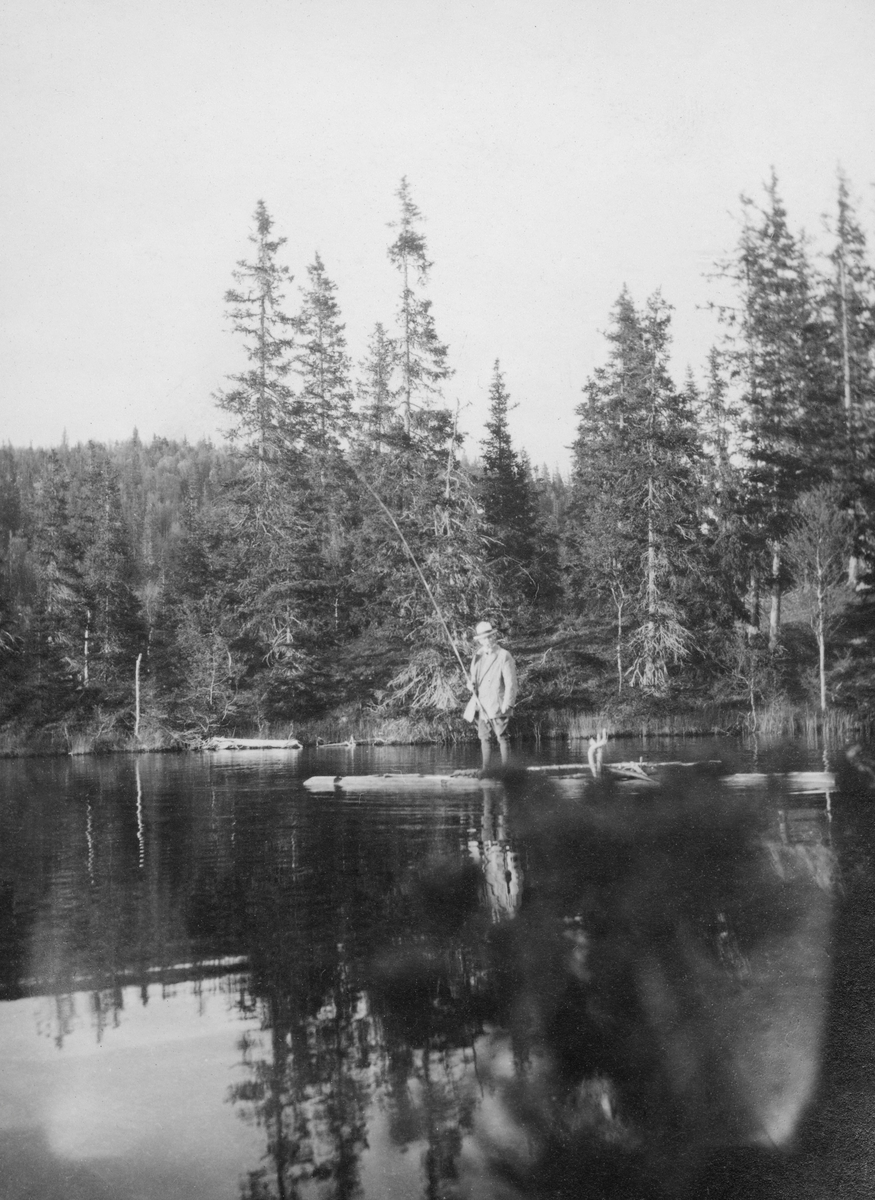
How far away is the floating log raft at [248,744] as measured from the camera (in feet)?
102

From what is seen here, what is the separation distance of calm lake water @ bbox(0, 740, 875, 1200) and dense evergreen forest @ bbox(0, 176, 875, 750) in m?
24.7

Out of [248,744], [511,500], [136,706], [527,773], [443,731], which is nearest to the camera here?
[527,773]

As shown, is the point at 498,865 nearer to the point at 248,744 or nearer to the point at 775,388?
the point at 248,744

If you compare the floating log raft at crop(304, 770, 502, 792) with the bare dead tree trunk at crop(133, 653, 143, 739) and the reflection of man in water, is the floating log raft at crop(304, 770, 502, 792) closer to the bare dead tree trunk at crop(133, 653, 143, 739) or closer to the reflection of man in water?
the reflection of man in water

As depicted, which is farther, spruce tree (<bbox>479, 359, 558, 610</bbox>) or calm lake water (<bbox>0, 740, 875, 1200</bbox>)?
spruce tree (<bbox>479, 359, 558, 610</bbox>)

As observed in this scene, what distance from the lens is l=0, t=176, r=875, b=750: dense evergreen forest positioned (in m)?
34.3

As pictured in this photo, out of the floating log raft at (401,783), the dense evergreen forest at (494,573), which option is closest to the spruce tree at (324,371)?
the dense evergreen forest at (494,573)

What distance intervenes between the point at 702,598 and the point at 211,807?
94.7ft

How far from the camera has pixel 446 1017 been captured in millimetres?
4652

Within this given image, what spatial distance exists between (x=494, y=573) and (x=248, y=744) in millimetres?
11160

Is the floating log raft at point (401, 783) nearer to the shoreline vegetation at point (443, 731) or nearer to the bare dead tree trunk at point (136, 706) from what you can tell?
the shoreline vegetation at point (443, 731)

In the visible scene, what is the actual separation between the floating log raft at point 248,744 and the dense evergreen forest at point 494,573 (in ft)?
5.47

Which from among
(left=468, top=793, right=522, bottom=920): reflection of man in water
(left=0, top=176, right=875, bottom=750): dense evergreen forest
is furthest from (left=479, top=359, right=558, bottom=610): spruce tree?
(left=468, top=793, right=522, bottom=920): reflection of man in water

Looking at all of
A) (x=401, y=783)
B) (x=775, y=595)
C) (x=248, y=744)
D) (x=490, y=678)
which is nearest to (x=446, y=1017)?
(x=490, y=678)
